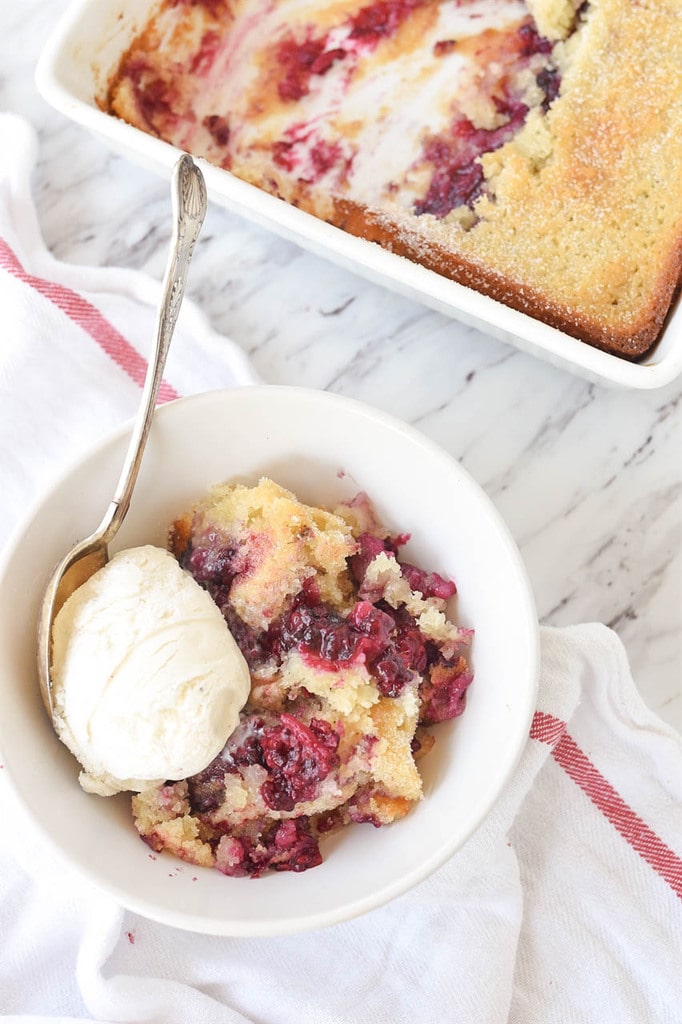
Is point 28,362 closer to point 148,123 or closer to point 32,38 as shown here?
point 148,123

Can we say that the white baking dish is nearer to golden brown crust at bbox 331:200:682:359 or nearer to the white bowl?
golden brown crust at bbox 331:200:682:359

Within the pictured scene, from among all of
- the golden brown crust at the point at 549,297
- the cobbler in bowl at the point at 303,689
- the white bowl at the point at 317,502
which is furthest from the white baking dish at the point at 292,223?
the cobbler in bowl at the point at 303,689

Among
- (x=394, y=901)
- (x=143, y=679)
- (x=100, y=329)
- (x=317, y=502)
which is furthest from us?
(x=100, y=329)

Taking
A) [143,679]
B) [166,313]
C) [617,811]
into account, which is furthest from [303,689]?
[617,811]

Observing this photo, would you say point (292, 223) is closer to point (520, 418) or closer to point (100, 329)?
point (100, 329)

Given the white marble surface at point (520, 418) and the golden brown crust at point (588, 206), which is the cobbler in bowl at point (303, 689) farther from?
the golden brown crust at point (588, 206)

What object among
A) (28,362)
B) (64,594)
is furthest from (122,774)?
(28,362)

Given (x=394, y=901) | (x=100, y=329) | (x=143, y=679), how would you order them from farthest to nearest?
(x=100, y=329), (x=394, y=901), (x=143, y=679)

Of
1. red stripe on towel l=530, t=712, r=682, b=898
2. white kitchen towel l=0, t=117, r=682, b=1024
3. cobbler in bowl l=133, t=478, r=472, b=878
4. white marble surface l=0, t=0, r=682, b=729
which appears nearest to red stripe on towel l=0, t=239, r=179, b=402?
white kitchen towel l=0, t=117, r=682, b=1024
